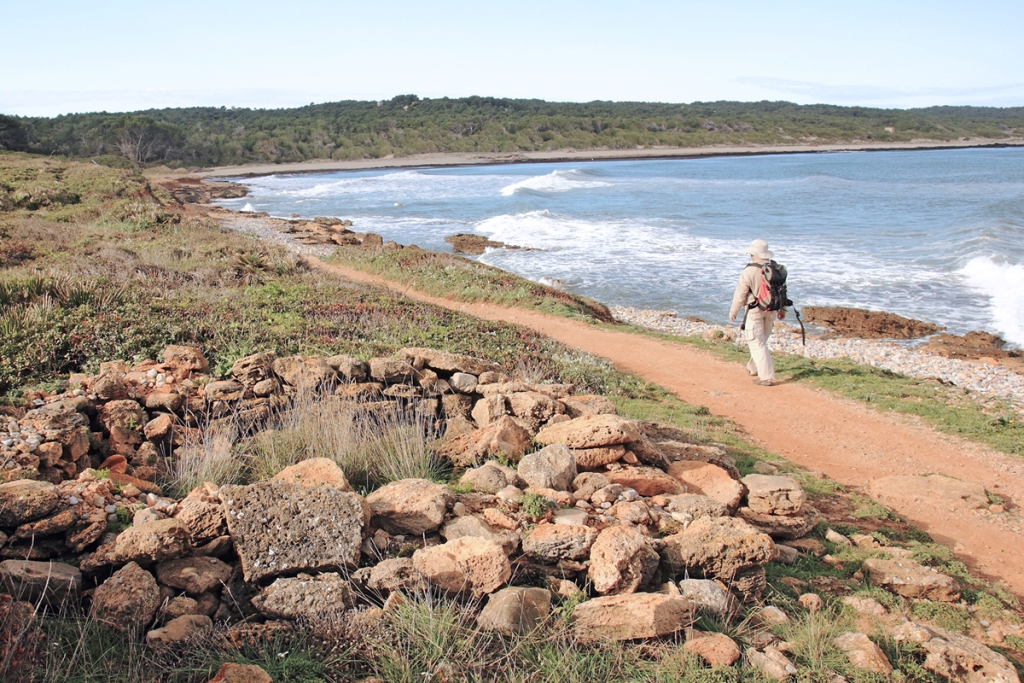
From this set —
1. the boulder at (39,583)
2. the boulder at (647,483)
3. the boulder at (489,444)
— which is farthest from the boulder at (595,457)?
the boulder at (39,583)

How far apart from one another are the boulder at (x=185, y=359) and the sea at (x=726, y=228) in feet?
47.1

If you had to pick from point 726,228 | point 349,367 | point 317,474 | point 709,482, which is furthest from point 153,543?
point 726,228

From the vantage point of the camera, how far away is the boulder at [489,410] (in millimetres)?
6396

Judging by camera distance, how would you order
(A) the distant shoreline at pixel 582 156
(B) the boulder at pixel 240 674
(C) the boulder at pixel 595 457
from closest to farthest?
(B) the boulder at pixel 240 674, (C) the boulder at pixel 595 457, (A) the distant shoreline at pixel 582 156

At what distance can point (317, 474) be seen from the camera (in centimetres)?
467

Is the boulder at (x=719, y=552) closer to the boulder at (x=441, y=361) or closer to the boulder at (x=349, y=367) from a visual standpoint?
the boulder at (x=441, y=361)

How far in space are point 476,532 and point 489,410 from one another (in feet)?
7.75

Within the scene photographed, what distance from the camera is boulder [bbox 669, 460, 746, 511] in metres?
5.27

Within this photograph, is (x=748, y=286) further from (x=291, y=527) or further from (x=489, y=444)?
(x=291, y=527)

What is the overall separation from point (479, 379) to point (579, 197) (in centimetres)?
4396

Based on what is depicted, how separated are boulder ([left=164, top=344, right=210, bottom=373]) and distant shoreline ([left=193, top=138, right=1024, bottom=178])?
2923 inches

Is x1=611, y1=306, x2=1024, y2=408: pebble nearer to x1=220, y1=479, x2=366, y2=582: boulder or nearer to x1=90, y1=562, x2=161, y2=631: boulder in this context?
x1=220, y1=479, x2=366, y2=582: boulder

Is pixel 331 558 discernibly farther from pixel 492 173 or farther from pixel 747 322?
pixel 492 173

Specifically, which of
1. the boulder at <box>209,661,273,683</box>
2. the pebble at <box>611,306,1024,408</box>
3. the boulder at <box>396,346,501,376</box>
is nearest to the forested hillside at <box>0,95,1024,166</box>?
the pebble at <box>611,306,1024,408</box>
